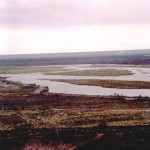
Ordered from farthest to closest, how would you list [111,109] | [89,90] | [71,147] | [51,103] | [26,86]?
1. [26,86]
2. [89,90]
3. [51,103]
4. [111,109]
5. [71,147]

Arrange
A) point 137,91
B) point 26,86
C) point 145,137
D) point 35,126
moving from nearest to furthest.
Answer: point 145,137 → point 35,126 → point 137,91 → point 26,86

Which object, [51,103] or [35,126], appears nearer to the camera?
[35,126]

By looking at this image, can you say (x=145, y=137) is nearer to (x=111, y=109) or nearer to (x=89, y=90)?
(x=111, y=109)

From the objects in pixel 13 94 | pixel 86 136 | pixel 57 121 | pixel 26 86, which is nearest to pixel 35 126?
pixel 57 121

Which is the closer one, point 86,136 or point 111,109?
point 86,136

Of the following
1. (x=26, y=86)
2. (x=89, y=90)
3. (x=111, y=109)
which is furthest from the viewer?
(x=26, y=86)

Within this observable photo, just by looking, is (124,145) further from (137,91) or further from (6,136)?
(137,91)

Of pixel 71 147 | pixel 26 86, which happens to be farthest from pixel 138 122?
pixel 26 86

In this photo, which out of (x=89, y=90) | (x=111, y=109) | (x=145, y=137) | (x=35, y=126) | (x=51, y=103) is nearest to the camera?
(x=145, y=137)
